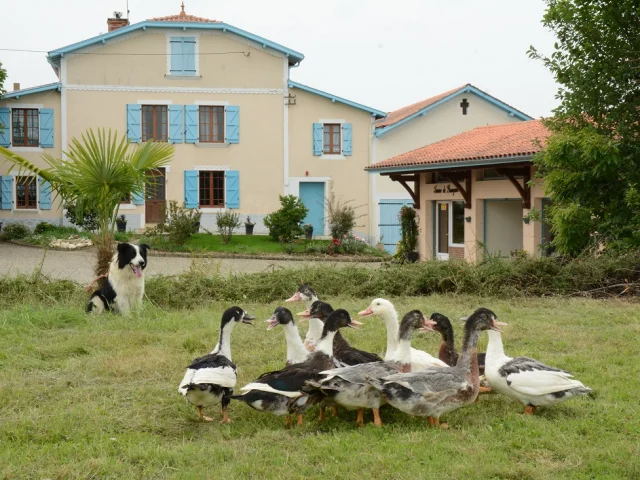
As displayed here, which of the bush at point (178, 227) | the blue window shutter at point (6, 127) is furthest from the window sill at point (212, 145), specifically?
the blue window shutter at point (6, 127)

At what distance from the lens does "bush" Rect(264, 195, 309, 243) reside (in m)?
32.7

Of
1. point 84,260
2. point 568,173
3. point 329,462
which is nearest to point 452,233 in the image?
point 568,173

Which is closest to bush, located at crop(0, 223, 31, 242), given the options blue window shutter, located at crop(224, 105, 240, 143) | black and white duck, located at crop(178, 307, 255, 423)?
blue window shutter, located at crop(224, 105, 240, 143)

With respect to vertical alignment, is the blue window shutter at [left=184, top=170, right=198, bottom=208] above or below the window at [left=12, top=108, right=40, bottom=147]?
below

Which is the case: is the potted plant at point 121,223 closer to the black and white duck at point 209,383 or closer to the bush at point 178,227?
the bush at point 178,227

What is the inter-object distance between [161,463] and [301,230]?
27445 millimetres

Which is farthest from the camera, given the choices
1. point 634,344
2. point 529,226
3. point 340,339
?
point 529,226

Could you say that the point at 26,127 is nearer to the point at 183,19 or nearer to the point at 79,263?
the point at 183,19

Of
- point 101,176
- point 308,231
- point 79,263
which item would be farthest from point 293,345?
point 308,231

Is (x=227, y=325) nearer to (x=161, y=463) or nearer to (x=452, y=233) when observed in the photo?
(x=161, y=463)

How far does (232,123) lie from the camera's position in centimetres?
3662

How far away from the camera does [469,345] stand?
23.3 feet

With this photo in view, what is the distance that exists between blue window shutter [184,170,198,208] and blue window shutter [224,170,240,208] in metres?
1.38

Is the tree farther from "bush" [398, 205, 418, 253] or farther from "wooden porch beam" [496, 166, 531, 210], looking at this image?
"bush" [398, 205, 418, 253]
